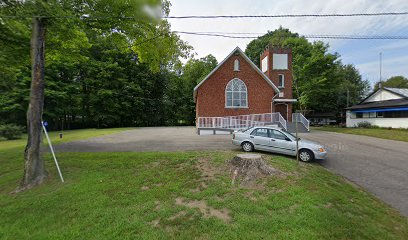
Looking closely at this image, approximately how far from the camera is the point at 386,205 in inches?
205

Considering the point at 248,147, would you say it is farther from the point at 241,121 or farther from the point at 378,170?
the point at 241,121

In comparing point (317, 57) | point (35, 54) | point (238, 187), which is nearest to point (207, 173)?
point (238, 187)

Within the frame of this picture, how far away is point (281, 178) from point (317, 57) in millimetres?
31437

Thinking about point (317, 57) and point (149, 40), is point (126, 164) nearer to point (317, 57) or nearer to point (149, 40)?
point (149, 40)

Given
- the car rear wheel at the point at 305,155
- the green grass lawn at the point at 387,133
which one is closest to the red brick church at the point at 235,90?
the green grass lawn at the point at 387,133

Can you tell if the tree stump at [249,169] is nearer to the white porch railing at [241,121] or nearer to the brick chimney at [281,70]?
the white porch railing at [241,121]

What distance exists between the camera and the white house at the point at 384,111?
2408 centimetres

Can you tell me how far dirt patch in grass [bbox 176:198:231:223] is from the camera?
4267mm

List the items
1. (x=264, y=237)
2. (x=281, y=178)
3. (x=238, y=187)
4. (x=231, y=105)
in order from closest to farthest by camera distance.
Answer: (x=264, y=237), (x=238, y=187), (x=281, y=178), (x=231, y=105)

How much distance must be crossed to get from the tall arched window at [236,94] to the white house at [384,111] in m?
18.2

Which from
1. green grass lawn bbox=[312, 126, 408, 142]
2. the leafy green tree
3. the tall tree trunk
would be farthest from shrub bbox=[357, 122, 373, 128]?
the tall tree trunk

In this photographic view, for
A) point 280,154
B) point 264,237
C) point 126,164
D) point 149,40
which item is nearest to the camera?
point 264,237

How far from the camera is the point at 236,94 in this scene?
2288 centimetres

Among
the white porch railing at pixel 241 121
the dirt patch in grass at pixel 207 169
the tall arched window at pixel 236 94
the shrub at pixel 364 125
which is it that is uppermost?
the tall arched window at pixel 236 94
